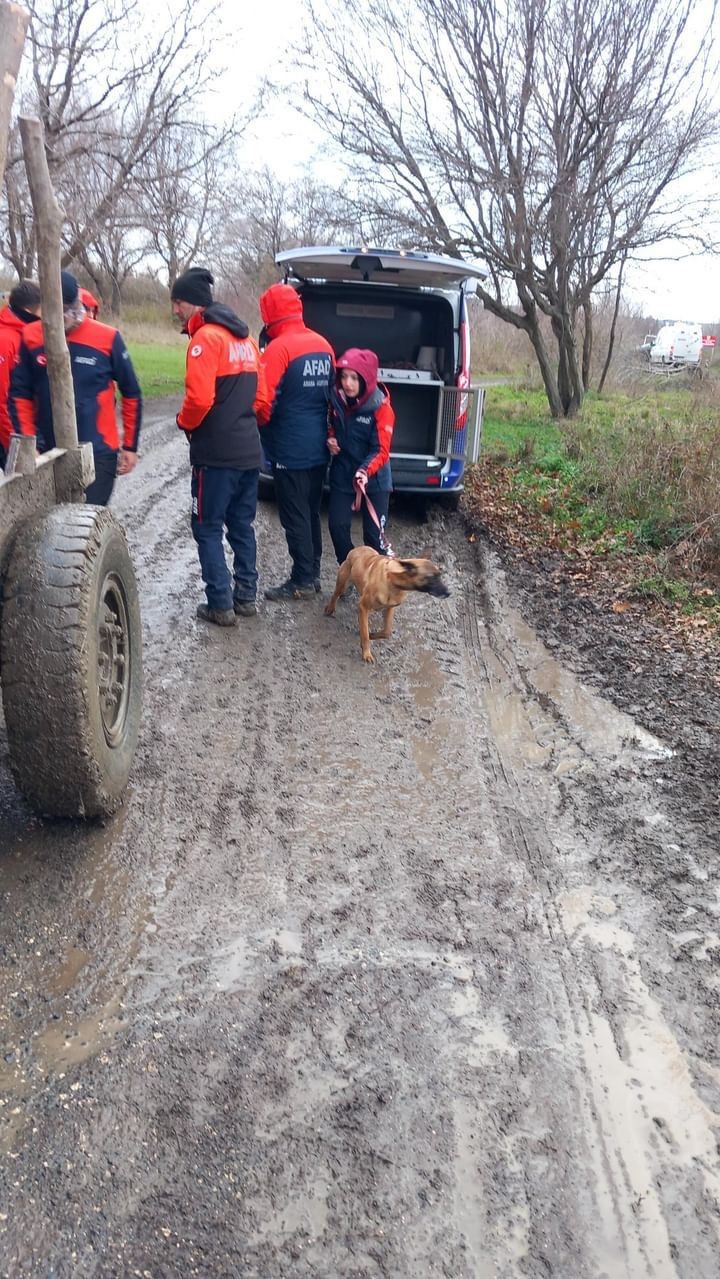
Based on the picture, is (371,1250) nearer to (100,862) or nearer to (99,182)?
→ (100,862)

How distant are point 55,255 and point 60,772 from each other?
6.70 feet

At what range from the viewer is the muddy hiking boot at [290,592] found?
21.8 feet

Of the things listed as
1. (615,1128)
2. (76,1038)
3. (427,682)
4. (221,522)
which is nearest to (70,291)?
(221,522)

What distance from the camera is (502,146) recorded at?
14898 millimetres

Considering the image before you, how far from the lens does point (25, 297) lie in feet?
17.2

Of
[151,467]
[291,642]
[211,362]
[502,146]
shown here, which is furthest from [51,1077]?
[502,146]

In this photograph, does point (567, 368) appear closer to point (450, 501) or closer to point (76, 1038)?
point (450, 501)

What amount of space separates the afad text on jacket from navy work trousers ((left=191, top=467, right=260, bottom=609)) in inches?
17.7

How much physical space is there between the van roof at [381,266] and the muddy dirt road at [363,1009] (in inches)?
176

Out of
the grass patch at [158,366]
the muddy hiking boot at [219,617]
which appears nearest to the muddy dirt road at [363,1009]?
the muddy hiking boot at [219,617]

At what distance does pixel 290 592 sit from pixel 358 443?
1194 mm

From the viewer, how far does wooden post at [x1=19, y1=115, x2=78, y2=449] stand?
11.0 feet

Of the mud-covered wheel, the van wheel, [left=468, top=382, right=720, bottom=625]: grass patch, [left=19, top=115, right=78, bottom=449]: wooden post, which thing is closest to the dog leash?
[left=468, top=382, right=720, bottom=625]: grass patch

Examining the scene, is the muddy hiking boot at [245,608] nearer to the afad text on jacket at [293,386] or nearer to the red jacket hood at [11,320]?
the afad text on jacket at [293,386]
